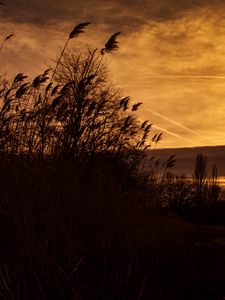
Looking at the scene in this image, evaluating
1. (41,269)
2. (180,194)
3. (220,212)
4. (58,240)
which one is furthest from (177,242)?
(180,194)

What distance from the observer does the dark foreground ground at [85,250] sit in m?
2.91

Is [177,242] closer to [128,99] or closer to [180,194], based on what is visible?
[128,99]

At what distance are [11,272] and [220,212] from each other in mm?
10157

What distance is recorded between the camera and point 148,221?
5.44 m

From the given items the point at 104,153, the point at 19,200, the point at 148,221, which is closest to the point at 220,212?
the point at 104,153

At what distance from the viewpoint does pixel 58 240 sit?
3434 mm

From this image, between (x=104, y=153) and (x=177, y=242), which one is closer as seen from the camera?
(x=177, y=242)

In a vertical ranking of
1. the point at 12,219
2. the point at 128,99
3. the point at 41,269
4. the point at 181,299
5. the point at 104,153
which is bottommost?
the point at 181,299

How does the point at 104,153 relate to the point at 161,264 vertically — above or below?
above

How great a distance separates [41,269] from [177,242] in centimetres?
252

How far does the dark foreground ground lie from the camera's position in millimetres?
2914

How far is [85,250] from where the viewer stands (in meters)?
3.67

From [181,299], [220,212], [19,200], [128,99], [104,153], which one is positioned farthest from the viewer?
[220,212]

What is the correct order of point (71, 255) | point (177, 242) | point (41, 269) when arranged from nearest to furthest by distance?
point (41, 269)
point (71, 255)
point (177, 242)
